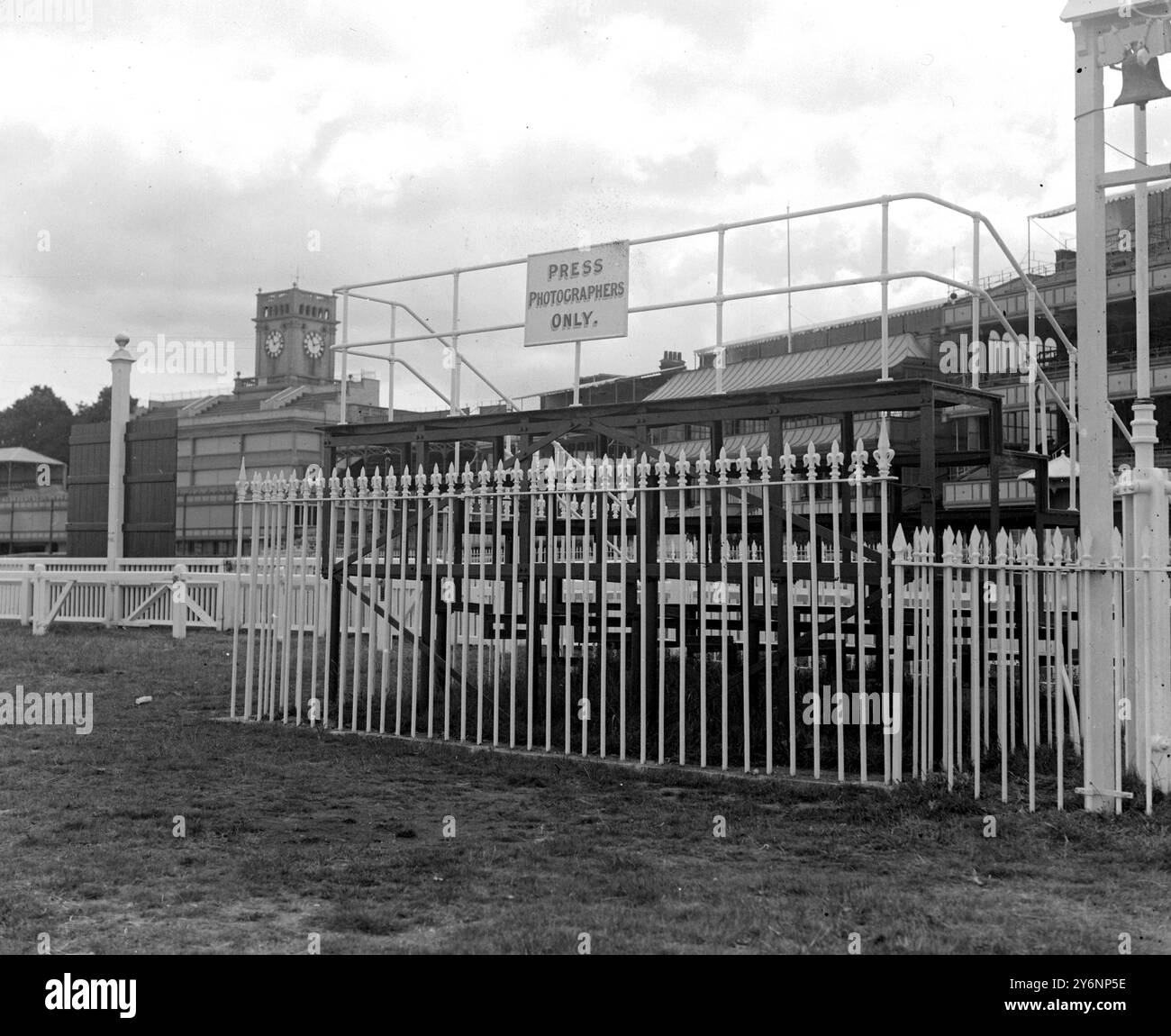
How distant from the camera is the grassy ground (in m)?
5.91

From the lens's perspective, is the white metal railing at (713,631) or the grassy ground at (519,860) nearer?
the grassy ground at (519,860)

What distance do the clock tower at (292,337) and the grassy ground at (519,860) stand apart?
479ft

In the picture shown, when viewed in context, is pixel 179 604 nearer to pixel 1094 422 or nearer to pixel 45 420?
pixel 1094 422

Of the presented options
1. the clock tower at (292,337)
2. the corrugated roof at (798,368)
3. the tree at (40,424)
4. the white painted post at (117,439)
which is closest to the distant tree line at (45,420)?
the tree at (40,424)

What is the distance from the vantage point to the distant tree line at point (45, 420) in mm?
124125

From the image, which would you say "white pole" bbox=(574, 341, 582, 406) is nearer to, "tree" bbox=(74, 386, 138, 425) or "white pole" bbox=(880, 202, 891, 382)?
"white pole" bbox=(880, 202, 891, 382)

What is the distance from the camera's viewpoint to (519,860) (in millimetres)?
7324

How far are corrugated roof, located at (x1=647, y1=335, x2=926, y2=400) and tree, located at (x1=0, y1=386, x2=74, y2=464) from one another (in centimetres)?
11912

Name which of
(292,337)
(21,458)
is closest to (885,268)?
(21,458)

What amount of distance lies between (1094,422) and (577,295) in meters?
4.95

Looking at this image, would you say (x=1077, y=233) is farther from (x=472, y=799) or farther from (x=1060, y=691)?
(x=472, y=799)

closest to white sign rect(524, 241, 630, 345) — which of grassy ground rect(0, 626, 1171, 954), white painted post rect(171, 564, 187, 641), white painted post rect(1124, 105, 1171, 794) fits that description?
grassy ground rect(0, 626, 1171, 954)

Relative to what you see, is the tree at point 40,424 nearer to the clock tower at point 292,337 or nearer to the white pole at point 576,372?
the clock tower at point 292,337
